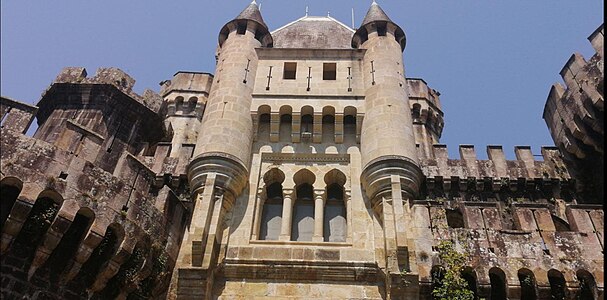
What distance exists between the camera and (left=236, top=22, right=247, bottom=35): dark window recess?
21188 millimetres

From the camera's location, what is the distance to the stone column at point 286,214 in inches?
601

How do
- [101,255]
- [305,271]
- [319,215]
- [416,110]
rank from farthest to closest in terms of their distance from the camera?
[416,110], [319,215], [305,271], [101,255]

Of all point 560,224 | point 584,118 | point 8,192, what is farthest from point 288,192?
point 584,118

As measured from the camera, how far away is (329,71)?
20.2m

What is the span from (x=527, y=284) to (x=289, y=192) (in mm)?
7351

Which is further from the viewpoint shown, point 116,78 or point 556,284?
point 116,78

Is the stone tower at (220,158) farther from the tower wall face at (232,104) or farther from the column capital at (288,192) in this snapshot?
the column capital at (288,192)

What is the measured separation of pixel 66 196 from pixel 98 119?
19.3ft

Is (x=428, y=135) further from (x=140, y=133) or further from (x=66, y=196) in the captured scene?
(x=66, y=196)

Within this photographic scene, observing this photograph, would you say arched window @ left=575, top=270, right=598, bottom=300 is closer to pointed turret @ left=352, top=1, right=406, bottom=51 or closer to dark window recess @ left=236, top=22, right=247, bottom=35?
pointed turret @ left=352, top=1, right=406, bottom=51

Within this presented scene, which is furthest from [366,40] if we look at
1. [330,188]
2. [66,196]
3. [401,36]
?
[66,196]

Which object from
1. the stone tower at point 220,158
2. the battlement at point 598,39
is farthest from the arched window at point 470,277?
the battlement at point 598,39

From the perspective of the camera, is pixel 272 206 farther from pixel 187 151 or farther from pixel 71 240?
pixel 71 240

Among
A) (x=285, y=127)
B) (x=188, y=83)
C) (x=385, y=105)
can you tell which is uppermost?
(x=188, y=83)
